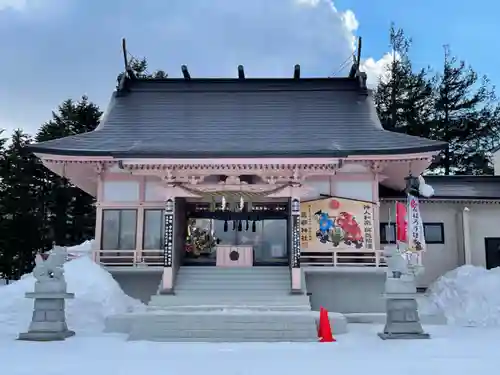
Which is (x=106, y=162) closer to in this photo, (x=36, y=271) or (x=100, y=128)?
(x=100, y=128)

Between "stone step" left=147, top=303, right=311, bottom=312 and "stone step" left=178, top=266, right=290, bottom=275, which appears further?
"stone step" left=178, top=266, right=290, bottom=275

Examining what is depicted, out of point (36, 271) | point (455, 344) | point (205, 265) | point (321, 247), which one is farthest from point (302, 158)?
point (36, 271)

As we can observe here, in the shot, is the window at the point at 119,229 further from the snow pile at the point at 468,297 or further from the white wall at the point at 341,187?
the snow pile at the point at 468,297

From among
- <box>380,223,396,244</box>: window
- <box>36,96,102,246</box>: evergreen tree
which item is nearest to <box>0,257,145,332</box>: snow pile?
<box>380,223,396,244</box>: window

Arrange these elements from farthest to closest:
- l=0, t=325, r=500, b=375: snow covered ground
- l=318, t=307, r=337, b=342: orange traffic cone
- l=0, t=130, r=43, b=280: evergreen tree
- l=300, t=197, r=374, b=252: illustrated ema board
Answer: l=0, t=130, r=43, b=280: evergreen tree < l=300, t=197, r=374, b=252: illustrated ema board < l=318, t=307, r=337, b=342: orange traffic cone < l=0, t=325, r=500, b=375: snow covered ground

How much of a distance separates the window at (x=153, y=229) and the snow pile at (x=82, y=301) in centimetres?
148

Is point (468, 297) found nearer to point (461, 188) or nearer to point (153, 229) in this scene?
point (461, 188)

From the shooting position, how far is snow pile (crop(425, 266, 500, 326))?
10.4 metres

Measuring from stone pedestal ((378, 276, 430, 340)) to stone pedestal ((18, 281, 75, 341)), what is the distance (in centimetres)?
555

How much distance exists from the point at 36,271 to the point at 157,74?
2427cm

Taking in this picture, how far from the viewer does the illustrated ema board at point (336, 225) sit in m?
12.0

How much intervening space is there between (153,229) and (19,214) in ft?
41.3

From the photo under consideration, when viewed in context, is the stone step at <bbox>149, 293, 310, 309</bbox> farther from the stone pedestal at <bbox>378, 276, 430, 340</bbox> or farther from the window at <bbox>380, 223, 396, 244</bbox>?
the window at <bbox>380, 223, 396, 244</bbox>

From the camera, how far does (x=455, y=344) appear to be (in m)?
7.64
